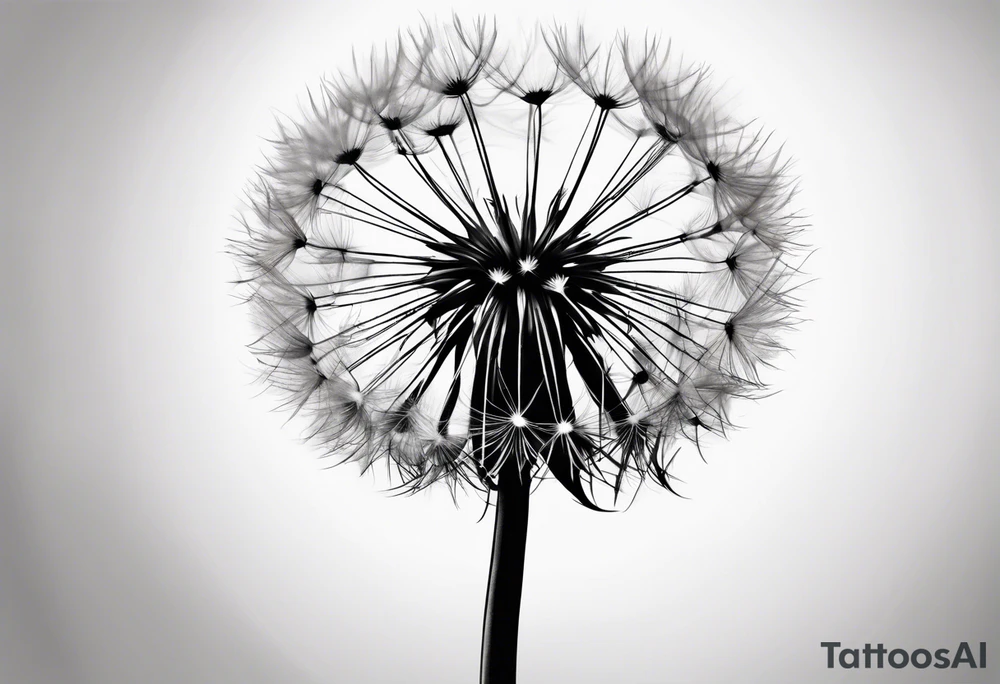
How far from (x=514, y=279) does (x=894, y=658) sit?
1.75 m

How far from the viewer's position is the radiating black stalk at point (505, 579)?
1.58 m

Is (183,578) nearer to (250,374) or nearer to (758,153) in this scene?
(250,374)

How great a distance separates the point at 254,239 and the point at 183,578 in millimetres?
1241

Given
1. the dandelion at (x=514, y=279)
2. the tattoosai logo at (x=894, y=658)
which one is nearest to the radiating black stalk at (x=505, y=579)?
the dandelion at (x=514, y=279)

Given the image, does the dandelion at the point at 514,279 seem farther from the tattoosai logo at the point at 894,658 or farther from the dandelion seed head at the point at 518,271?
the tattoosai logo at the point at 894,658

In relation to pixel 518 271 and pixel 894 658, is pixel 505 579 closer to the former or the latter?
pixel 518 271

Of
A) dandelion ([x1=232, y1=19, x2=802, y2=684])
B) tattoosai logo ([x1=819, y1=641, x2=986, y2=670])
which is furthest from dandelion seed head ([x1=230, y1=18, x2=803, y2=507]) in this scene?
tattoosai logo ([x1=819, y1=641, x2=986, y2=670])

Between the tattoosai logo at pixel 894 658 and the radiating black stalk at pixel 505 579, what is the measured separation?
44.6 inches

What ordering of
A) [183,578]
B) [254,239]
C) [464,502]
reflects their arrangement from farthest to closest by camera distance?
[183,578] < [464,502] < [254,239]

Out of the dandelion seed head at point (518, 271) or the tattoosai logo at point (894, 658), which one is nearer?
the dandelion seed head at point (518, 271)

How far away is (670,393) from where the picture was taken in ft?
5.09

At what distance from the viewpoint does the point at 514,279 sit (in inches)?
58.6

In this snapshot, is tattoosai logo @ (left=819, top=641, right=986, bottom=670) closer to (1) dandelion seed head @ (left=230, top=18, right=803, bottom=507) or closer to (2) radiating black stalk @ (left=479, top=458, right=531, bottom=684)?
(1) dandelion seed head @ (left=230, top=18, right=803, bottom=507)

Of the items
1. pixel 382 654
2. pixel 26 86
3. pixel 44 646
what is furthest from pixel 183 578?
pixel 26 86
